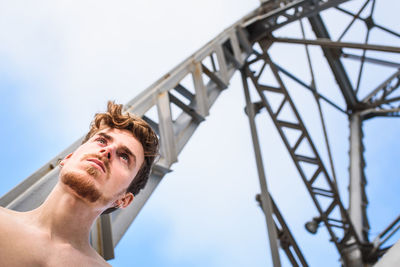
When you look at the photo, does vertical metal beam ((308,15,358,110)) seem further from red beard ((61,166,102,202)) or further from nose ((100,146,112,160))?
red beard ((61,166,102,202))

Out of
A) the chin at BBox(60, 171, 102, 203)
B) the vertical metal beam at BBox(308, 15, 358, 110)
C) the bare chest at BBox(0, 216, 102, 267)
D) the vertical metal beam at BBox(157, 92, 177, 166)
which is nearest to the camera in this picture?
the bare chest at BBox(0, 216, 102, 267)

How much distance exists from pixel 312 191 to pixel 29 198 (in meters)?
6.64

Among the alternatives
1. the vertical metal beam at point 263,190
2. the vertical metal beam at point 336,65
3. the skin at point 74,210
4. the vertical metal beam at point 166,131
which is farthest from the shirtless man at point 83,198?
the vertical metal beam at point 336,65

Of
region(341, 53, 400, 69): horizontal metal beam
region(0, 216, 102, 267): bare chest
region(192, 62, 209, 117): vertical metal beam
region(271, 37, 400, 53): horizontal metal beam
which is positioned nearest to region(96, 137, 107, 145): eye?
region(0, 216, 102, 267): bare chest

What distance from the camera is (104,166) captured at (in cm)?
237

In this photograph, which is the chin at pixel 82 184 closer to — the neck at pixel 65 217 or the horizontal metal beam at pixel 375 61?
the neck at pixel 65 217

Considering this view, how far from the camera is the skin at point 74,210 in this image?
181 cm

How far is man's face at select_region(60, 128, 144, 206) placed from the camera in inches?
87.5

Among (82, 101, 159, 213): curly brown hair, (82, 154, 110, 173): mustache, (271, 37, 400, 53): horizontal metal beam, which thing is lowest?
(82, 154, 110, 173): mustache

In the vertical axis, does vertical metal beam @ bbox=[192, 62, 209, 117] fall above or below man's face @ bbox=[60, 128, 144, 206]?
above

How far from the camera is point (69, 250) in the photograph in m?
2.04

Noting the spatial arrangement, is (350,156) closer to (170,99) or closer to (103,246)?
(170,99)

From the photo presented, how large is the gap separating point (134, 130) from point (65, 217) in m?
0.86

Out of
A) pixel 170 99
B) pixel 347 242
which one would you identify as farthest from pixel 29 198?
pixel 347 242
